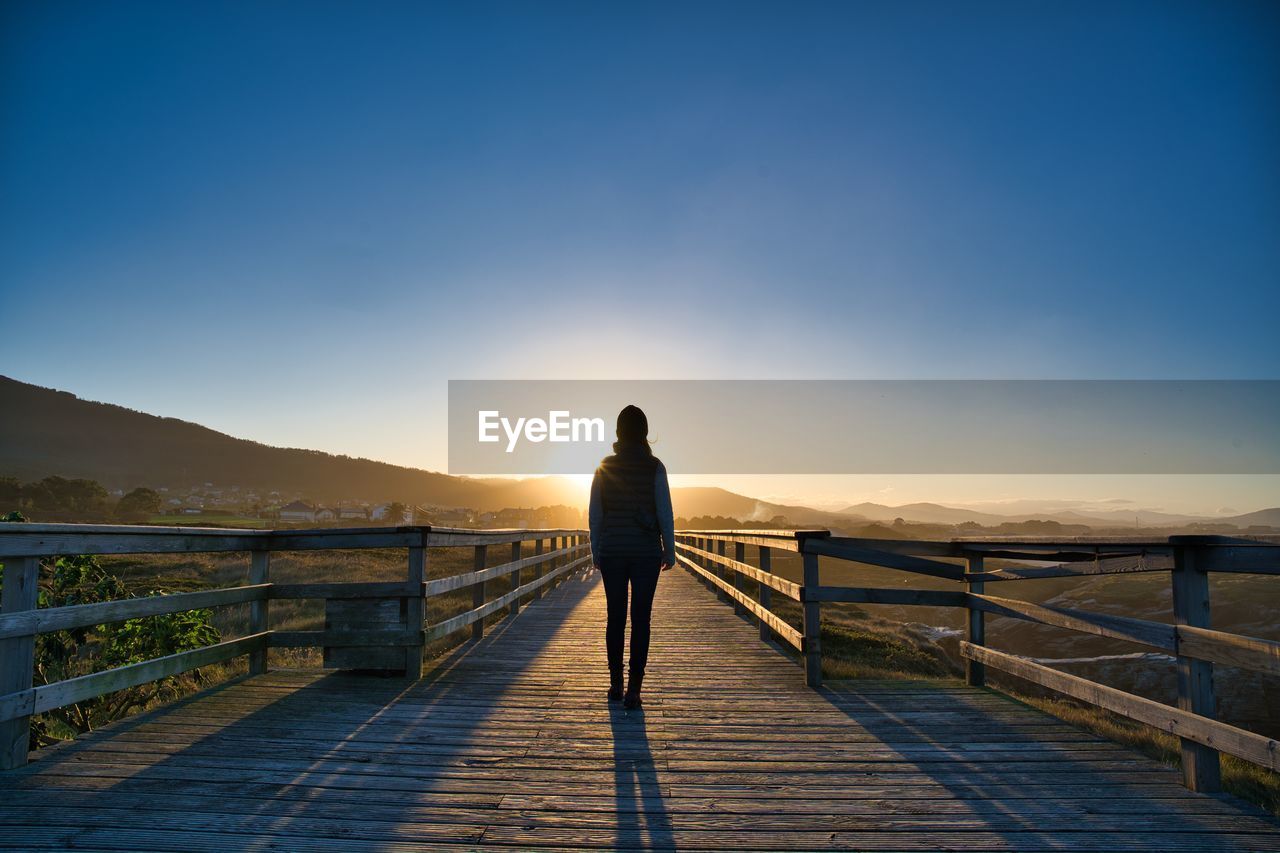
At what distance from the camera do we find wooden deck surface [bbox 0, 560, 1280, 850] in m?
2.79

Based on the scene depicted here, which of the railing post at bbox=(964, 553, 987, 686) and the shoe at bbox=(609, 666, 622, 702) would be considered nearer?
the shoe at bbox=(609, 666, 622, 702)

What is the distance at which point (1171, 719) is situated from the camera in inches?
133

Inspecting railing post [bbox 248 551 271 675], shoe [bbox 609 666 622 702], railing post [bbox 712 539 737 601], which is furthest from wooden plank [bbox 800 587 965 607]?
railing post [bbox 712 539 737 601]

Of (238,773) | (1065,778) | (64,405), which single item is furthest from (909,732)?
(64,405)

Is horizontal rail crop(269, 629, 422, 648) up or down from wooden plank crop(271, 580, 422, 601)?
down

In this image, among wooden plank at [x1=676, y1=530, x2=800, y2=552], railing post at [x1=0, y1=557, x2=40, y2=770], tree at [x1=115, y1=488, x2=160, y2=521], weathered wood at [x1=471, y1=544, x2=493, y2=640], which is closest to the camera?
railing post at [x1=0, y1=557, x2=40, y2=770]

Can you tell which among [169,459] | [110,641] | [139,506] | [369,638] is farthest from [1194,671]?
[169,459]

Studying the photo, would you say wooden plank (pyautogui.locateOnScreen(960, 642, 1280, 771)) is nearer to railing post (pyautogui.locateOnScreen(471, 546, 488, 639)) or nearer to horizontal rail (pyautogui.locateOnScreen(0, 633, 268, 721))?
railing post (pyautogui.locateOnScreen(471, 546, 488, 639))

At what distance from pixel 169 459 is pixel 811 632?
558 ft

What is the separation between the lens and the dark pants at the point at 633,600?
4.91 m

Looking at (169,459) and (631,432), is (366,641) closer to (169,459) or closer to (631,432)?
(631,432)

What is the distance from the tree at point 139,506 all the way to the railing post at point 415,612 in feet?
310

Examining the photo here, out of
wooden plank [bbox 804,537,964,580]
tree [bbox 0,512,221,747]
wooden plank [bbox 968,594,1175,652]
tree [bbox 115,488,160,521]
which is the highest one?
wooden plank [bbox 804,537,964,580]

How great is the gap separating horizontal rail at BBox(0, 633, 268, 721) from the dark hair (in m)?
3.26
